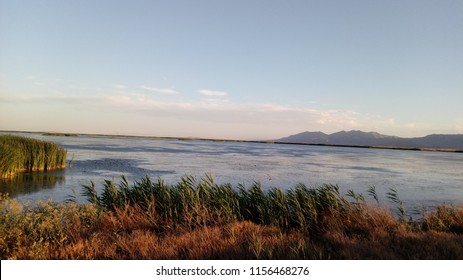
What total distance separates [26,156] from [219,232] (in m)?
23.9

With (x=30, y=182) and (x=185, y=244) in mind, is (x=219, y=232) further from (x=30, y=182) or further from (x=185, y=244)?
(x=30, y=182)

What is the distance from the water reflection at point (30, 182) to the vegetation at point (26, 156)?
0.83m

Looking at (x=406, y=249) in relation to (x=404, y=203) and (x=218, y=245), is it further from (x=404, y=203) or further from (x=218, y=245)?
(x=404, y=203)

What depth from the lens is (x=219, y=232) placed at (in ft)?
26.1

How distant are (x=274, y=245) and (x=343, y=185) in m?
20.9

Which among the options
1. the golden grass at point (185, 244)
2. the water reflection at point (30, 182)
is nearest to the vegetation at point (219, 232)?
the golden grass at point (185, 244)

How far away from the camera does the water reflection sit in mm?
18972

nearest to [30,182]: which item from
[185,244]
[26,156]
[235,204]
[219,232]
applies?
[26,156]

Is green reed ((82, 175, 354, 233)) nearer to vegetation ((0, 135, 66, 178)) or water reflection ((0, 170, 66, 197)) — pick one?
water reflection ((0, 170, 66, 197))

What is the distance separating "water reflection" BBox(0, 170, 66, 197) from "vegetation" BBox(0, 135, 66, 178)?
825 mm

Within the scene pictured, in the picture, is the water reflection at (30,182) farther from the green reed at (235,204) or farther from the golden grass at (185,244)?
the golden grass at (185,244)

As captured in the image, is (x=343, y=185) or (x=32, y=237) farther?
(x=343, y=185)
